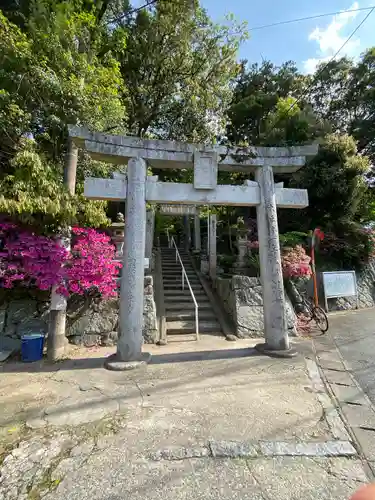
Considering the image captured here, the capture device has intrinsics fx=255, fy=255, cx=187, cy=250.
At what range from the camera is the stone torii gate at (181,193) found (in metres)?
4.29

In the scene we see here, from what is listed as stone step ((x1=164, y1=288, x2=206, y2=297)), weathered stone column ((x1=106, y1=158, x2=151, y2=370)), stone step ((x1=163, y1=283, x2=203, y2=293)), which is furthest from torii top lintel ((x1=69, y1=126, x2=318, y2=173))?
stone step ((x1=163, y1=283, x2=203, y2=293))

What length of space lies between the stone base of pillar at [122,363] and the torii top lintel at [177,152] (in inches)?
137

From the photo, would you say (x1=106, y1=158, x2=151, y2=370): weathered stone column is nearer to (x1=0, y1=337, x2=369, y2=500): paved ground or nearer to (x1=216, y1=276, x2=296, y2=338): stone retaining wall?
(x1=0, y1=337, x2=369, y2=500): paved ground

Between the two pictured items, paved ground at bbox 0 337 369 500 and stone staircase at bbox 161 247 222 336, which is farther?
stone staircase at bbox 161 247 222 336

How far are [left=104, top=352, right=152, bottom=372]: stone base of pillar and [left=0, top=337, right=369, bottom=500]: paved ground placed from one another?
110mm

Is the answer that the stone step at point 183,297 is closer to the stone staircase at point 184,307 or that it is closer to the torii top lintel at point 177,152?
the stone staircase at point 184,307

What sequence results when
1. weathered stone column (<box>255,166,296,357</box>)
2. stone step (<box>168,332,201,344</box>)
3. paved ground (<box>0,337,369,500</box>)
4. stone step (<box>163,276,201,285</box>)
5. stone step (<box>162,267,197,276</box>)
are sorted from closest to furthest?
paved ground (<box>0,337,369,500</box>)
weathered stone column (<box>255,166,296,357</box>)
stone step (<box>168,332,201,344</box>)
stone step (<box>163,276,201,285</box>)
stone step (<box>162,267,197,276</box>)

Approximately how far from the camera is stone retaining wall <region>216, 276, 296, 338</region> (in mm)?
5934

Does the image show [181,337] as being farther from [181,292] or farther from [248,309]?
[181,292]

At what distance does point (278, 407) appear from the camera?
2.95m

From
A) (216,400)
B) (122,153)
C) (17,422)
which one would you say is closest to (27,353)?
(17,422)

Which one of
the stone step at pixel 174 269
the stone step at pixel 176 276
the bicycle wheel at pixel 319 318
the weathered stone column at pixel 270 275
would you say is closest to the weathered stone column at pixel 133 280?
the weathered stone column at pixel 270 275

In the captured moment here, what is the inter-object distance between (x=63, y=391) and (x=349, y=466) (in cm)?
321

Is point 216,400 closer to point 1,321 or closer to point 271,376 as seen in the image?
point 271,376
